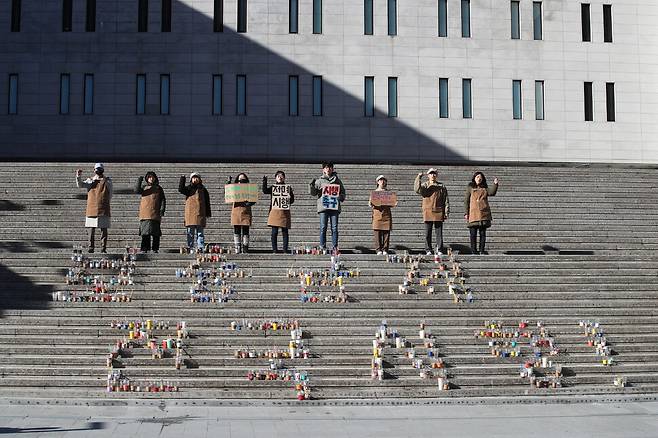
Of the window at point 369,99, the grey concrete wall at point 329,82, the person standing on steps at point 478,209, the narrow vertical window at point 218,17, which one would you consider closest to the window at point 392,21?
Result: the grey concrete wall at point 329,82

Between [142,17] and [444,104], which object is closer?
[142,17]

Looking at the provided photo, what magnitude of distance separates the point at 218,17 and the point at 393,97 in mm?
7368

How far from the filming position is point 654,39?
38.0 m

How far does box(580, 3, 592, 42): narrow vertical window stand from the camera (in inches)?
1485

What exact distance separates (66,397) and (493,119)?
87.0ft

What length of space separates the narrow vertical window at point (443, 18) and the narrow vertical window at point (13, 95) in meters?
16.4

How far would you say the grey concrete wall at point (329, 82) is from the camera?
3569 cm

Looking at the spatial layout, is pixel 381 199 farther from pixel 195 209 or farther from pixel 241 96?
pixel 241 96

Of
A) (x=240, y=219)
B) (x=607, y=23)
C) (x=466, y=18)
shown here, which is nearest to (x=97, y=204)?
(x=240, y=219)

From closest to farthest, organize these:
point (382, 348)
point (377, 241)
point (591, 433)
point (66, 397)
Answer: point (591, 433) < point (66, 397) < point (382, 348) < point (377, 241)

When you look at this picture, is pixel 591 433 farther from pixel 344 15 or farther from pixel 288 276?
pixel 344 15

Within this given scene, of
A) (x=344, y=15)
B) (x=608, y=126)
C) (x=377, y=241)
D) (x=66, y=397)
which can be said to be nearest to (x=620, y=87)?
(x=608, y=126)

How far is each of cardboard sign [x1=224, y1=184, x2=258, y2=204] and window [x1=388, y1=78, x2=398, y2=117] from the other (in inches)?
723

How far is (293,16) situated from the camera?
36406 mm
